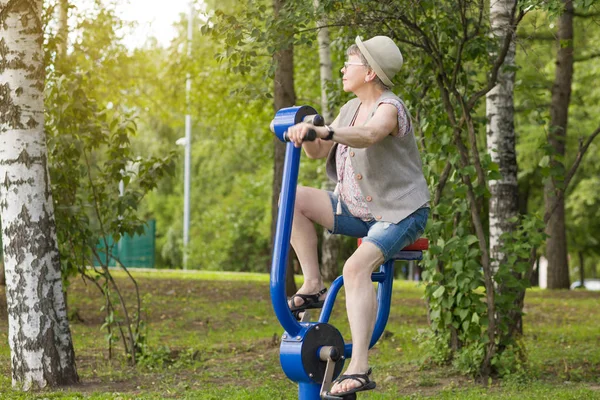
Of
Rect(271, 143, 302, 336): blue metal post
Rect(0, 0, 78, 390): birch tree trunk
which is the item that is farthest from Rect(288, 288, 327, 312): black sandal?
Rect(0, 0, 78, 390): birch tree trunk

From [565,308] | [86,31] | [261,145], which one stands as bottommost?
[565,308]

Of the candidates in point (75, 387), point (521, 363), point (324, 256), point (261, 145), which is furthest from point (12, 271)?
point (261, 145)

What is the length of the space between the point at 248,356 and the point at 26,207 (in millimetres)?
2869

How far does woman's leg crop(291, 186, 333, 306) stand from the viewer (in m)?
3.99

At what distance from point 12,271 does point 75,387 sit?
0.93 m

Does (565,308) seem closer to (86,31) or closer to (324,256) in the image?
(324,256)

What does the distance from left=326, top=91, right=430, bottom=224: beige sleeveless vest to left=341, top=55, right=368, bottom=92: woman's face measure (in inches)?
5.2

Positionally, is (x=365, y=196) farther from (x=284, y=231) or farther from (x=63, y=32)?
(x=63, y=32)

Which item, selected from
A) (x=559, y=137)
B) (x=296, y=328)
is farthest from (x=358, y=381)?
(x=559, y=137)

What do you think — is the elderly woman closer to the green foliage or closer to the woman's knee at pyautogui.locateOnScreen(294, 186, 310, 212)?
the woman's knee at pyautogui.locateOnScreen(294, 186, 310, 212)

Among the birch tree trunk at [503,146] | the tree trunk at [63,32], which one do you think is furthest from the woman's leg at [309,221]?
the tree trunk at [63,32]

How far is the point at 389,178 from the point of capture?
12.8ft

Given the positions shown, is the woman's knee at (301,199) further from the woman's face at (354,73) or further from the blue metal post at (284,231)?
the woman's face at (354,73)

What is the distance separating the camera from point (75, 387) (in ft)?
20.0
